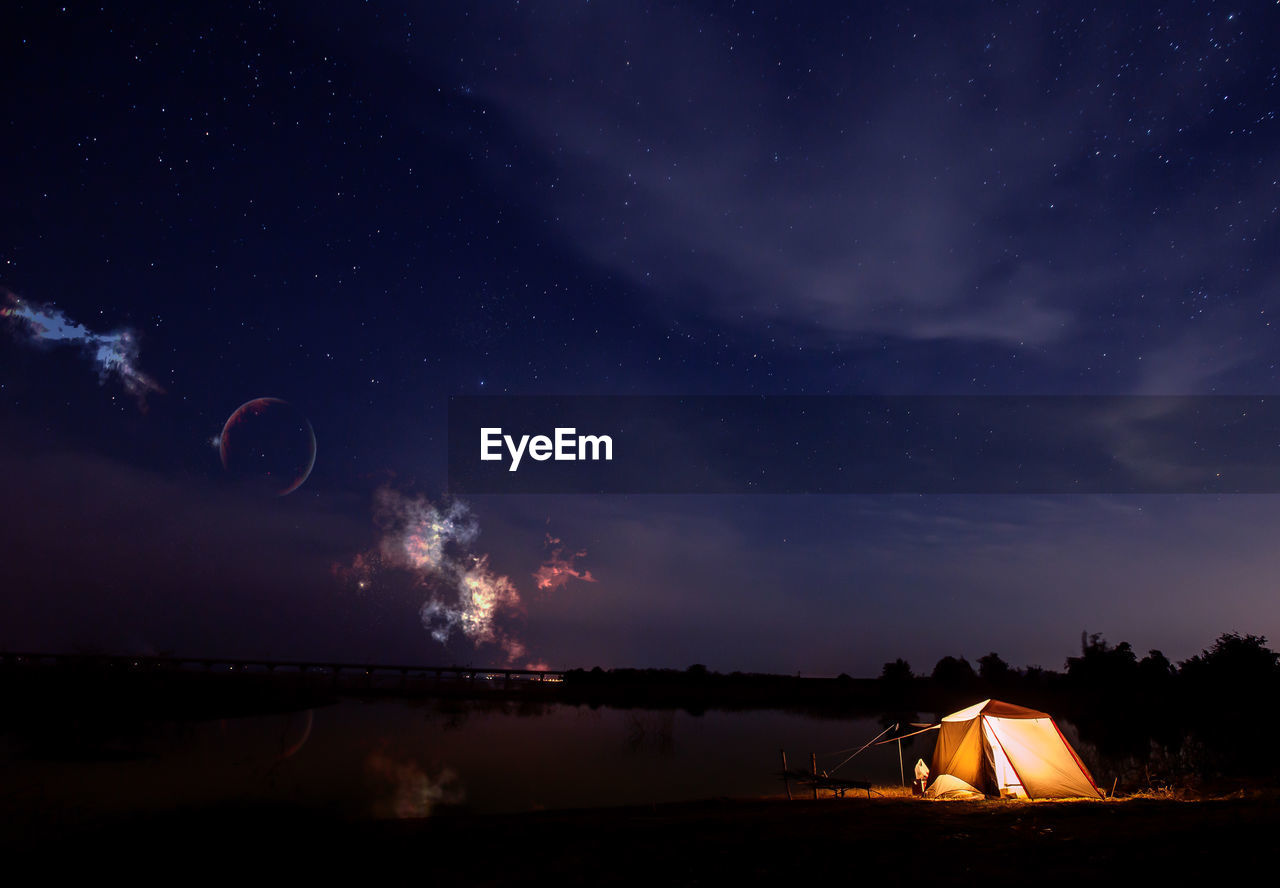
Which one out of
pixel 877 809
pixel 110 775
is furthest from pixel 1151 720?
pixel 110 775

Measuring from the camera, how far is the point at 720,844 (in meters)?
12.5

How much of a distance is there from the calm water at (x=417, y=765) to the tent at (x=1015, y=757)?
7936 mm

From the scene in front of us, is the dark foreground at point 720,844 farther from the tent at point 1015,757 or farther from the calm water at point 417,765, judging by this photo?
the calm water at point 417,765

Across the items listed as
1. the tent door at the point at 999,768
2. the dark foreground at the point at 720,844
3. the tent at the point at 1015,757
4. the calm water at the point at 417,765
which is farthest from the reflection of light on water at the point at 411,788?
the tent door at the point at 999,768

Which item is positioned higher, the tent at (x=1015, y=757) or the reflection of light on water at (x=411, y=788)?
the tent at (x=1015, y=757)

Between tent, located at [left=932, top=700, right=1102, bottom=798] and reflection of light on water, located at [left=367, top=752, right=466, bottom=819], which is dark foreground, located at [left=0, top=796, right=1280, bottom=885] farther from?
reflection of light on water, located at [left=367, top=752, right=466, bottom=819]

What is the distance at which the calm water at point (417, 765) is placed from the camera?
2162 centimetres

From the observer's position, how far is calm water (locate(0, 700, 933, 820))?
21.6 meters

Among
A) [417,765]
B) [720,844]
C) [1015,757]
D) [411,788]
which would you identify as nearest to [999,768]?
[1015,757]

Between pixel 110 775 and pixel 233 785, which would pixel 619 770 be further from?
pixel 110 775

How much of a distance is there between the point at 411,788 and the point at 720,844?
15.8 m

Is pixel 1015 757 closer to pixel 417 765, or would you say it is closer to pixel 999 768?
pixel 999 768

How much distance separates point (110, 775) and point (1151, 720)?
205 feet

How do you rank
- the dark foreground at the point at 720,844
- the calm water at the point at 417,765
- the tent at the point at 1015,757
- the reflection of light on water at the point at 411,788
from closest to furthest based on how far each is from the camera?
the dark foreground at the point at 720,844 < the tent at the point at 1015,757 < the reflection of light on water at the point at 411,788 < the calm water at the point at 417,765
